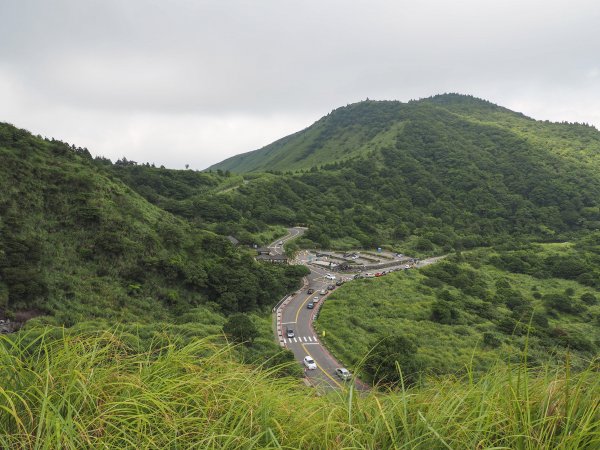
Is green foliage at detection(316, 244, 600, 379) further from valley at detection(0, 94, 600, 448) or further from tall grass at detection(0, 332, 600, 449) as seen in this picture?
tall grass at detection(0, 332, 600, 449)

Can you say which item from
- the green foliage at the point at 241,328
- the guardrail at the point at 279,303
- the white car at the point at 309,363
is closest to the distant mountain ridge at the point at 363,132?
the guardrail at the point at 279,303

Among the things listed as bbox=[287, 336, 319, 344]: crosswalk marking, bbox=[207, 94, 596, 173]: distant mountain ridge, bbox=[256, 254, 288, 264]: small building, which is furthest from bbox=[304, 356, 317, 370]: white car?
bbox=[207, 94, 596, 173]: distant mountain ridge

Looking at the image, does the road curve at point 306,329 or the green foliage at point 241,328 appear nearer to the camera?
the green foliage at point 241,328

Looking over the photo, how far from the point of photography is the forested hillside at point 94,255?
23.0 meters

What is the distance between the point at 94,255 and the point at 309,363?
19602 mm

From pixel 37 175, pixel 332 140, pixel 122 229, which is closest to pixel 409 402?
pixel 122 229

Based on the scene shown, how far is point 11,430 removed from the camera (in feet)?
8.05

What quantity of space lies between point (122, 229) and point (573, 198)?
107768mm

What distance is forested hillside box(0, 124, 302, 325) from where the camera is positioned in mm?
23000

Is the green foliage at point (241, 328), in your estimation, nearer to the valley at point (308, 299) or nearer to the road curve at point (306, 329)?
the valley at point (308, 299)

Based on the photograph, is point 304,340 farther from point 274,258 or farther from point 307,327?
point 274,258

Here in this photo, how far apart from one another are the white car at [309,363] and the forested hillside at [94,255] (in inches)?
429

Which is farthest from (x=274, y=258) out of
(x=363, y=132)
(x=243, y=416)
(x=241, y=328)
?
(x=363, y=132)

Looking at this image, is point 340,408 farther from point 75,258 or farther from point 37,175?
point 37,175
